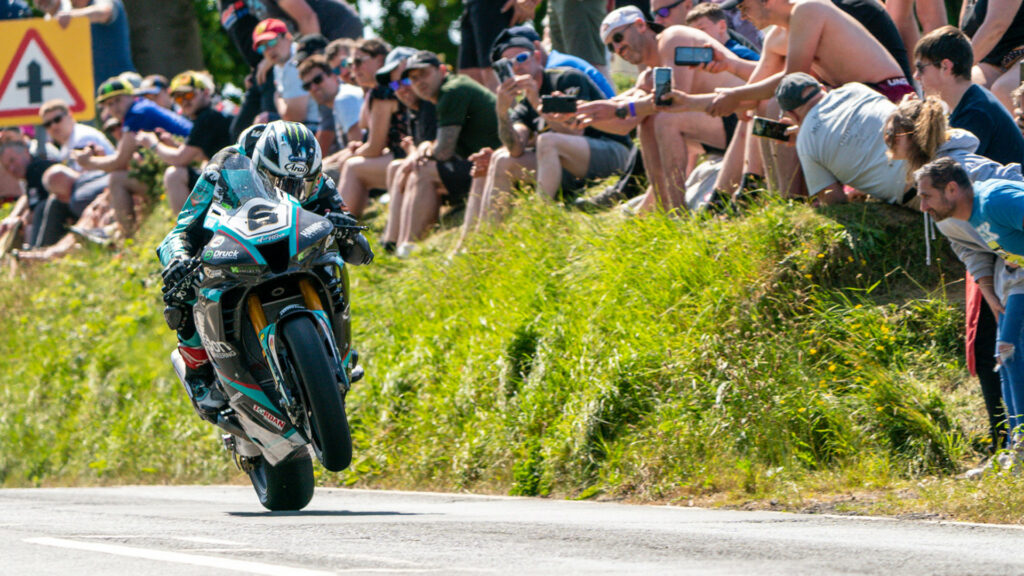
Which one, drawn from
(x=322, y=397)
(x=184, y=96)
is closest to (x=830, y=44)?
(x=322, y=397)

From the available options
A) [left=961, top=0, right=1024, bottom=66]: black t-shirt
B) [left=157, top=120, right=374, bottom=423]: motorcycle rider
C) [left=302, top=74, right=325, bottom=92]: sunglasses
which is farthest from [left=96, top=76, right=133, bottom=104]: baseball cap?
[left=961, top=0, right=1024, bottom=66]: black t-shirt

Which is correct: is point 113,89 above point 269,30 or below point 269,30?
below

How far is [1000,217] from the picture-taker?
765 cm

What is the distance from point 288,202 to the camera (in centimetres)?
813

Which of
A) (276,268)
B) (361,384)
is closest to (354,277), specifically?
(361,384)

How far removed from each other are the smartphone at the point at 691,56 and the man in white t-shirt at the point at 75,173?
384 inches

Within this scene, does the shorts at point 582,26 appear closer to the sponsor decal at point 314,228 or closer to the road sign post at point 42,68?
the road sign post at point 42,68

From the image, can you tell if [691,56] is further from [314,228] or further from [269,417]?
[269,417]

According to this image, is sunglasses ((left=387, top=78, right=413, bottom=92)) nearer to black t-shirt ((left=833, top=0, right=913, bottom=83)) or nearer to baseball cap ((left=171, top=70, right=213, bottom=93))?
baseball cap ((left=171, top=70, right=213, bottom=93))

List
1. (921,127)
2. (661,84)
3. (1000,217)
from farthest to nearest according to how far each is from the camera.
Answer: (661,84) → (921,127) → (1000,217)

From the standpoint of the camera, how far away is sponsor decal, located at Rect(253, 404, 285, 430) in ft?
26.9

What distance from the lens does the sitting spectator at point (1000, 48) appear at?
977cm

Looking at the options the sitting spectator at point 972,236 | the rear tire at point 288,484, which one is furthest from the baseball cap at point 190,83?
the sitting spectator at point 972,236

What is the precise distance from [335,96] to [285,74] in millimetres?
674
